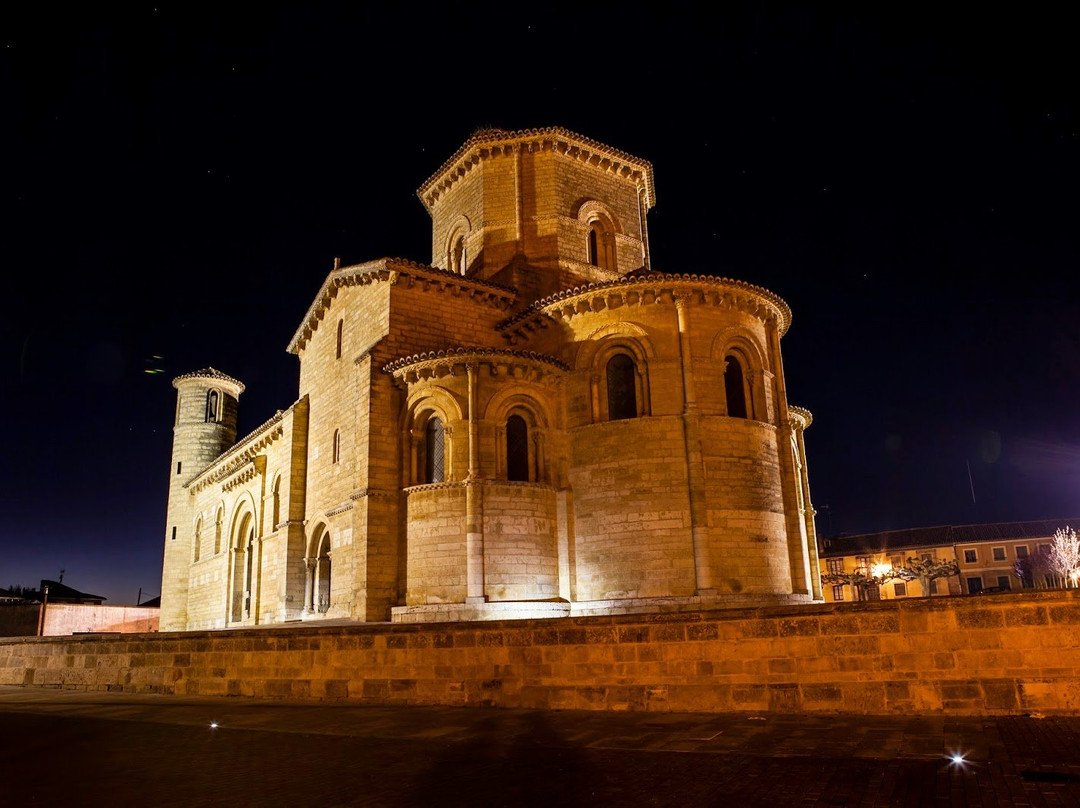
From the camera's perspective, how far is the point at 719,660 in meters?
9.44

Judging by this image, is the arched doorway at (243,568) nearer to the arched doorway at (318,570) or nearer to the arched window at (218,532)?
the arched window at (218,532)

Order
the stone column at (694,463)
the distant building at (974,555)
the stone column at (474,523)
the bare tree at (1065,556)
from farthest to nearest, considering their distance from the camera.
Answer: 1. the distant building at (974,555)
2. the bare tree at (1065,556)
3. the stone column at (694,463)
4. the stone column at (474,523)

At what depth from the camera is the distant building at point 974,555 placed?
6159 centimetres

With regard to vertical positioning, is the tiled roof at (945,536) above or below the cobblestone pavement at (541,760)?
above

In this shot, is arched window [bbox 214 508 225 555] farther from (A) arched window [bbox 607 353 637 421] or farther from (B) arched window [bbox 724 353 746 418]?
(B) arched window [bbox 724 353 746 418]

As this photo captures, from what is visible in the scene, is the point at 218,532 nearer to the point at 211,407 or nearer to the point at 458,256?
the point at 211,407

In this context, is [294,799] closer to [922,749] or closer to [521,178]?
[922,749]

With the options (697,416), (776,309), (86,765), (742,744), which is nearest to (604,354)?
(697,416)

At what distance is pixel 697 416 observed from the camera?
18.1 meters

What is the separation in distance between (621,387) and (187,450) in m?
28.8

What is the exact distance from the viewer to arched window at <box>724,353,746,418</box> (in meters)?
19.2

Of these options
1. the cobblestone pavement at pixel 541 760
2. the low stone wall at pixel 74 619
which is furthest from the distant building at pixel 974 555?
the cobblestone pavement at pixel 541 760

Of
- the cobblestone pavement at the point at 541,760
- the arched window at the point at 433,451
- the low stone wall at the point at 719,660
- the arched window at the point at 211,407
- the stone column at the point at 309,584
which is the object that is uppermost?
the arched window at the point at 211,407

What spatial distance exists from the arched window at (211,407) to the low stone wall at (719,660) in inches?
1205
